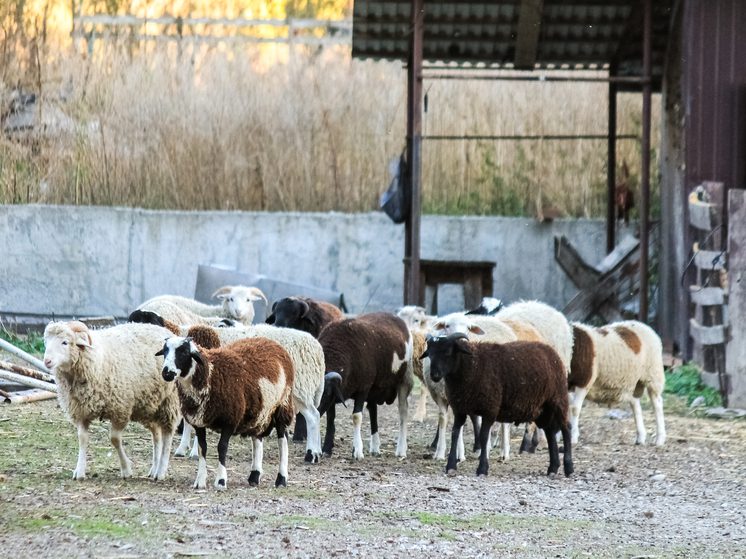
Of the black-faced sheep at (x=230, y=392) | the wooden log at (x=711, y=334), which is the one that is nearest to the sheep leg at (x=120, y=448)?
the black-faced sheep at (x=230, y=392)

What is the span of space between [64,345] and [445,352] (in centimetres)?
262

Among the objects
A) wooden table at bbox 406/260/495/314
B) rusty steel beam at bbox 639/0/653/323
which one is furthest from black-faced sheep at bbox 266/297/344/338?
wooden table at bbox 406/260/495/314

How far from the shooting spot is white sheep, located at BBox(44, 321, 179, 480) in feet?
Answer: 28.7

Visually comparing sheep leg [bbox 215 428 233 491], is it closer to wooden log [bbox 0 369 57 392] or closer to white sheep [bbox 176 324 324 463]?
white sheep [bbox 176 324 324 463]

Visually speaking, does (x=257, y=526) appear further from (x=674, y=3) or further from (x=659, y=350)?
(x=674, y=3)

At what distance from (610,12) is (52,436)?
33.3 ft

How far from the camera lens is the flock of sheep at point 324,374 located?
8.42 m

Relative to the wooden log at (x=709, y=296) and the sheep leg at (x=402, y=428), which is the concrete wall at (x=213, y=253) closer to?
the wooden log at (x=709, y=296)

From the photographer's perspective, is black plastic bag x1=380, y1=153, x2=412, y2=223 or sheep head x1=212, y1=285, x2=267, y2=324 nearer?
sheep head x1=212, y1=285, x2=267, y2=324

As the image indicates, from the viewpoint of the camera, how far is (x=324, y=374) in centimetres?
1004

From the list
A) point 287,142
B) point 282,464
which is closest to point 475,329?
point 282,464

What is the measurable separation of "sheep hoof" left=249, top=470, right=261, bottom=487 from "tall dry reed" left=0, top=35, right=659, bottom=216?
1207 cm

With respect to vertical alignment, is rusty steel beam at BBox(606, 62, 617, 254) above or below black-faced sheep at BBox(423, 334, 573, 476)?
above

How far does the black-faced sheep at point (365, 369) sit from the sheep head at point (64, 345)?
82.2 inches
